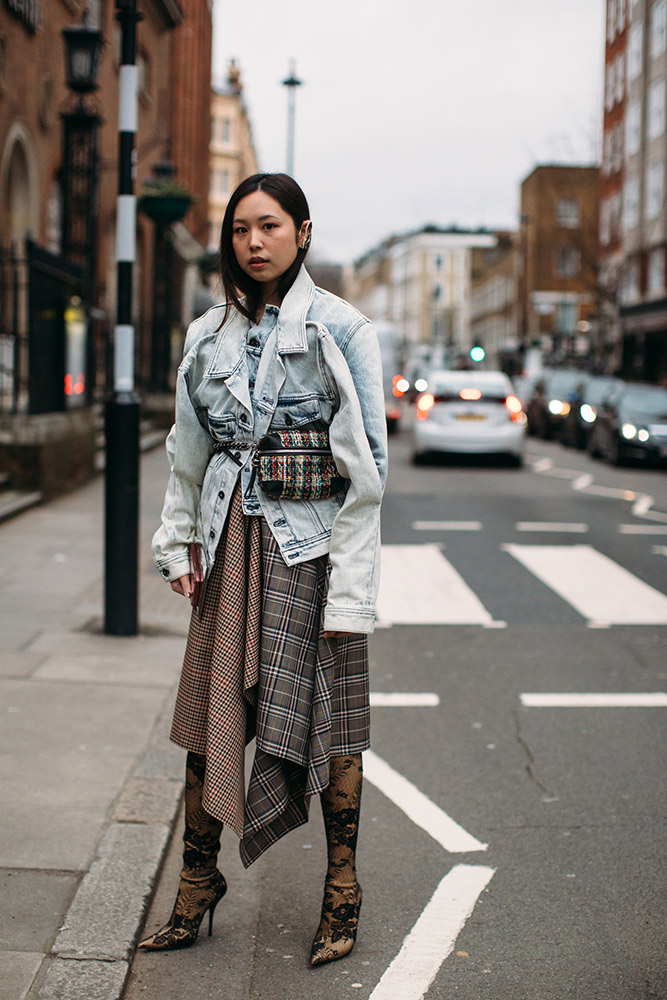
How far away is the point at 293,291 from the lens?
304 centimetres

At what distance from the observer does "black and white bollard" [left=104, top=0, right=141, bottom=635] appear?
243 inches

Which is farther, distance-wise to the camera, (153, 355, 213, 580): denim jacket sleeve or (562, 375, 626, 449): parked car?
(562, 375, 626, 449): parked car

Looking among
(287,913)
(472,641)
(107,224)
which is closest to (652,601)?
(472,641)

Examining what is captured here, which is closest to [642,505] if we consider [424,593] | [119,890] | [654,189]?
[424,593]

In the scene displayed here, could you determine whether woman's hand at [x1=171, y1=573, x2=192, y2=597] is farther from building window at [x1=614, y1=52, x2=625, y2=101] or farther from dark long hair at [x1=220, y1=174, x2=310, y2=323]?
building window at [x1=614, y1=52, x2=625, y2=101]

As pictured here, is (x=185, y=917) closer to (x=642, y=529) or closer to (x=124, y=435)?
(x=124, y=435)

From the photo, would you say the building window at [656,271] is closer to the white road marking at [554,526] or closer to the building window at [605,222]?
the building window at [605,222]

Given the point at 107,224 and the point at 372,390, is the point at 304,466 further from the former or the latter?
the point at 107,224

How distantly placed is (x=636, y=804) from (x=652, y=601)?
13.0ft

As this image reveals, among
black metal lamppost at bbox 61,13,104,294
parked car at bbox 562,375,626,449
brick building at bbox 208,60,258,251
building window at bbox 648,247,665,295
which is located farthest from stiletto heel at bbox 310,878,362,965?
brick building at bbox 208,60,258,251

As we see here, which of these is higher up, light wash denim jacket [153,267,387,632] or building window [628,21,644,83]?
building window [628,21,644,83]

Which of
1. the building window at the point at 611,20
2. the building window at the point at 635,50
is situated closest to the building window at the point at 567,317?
the building window at the point at 611,20

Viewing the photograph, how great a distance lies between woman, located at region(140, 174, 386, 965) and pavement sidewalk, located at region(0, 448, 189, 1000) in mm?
251

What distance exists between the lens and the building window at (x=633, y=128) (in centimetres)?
4569
